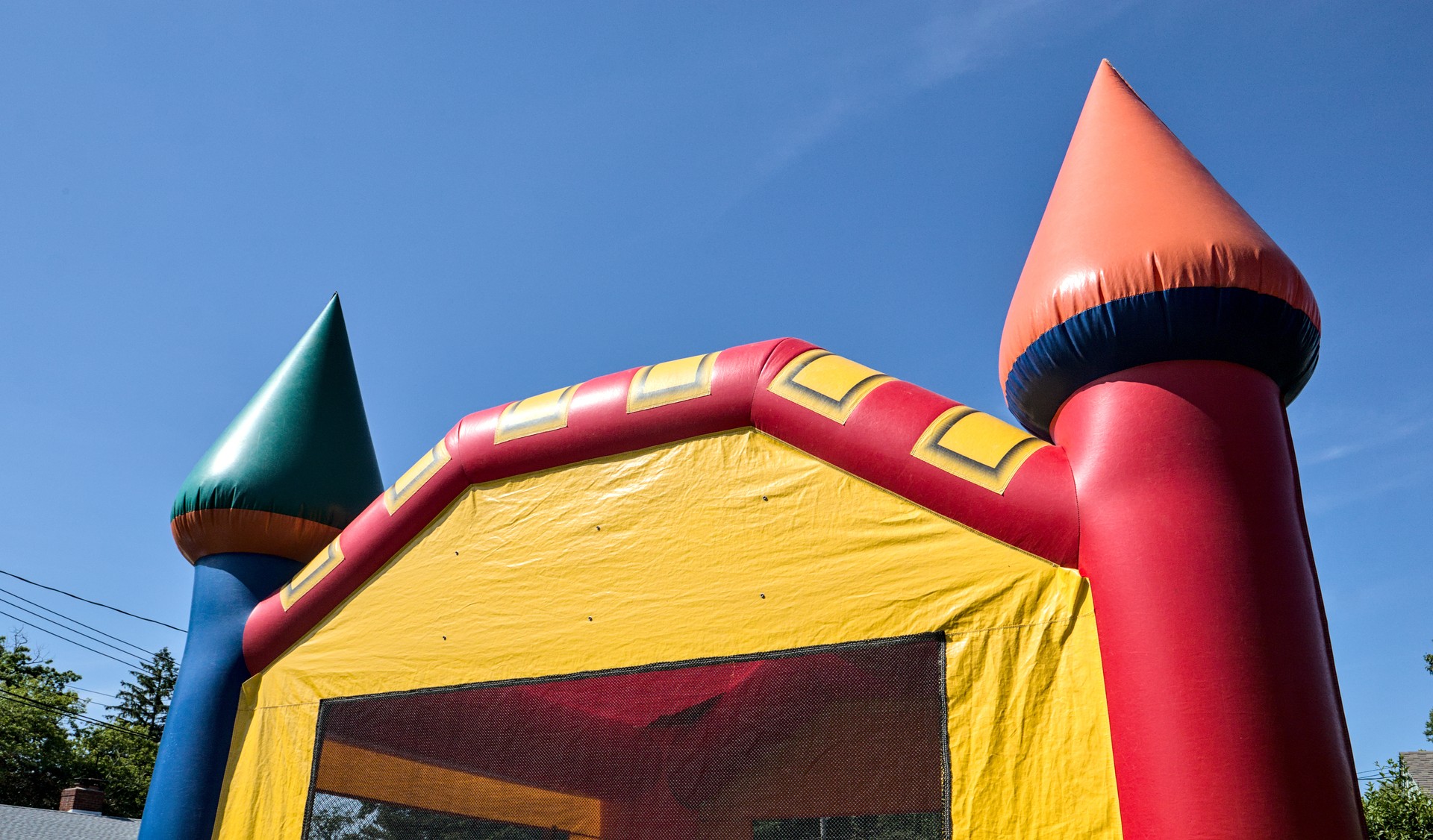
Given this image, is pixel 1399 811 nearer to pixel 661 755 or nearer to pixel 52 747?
pixel 661 755

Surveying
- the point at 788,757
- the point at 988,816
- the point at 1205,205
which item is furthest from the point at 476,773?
the point at 1205,205

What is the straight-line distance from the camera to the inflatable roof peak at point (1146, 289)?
11.0 feet

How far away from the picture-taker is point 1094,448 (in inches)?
135

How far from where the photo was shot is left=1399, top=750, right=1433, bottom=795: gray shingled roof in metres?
14.1

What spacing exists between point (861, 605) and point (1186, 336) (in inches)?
56.3

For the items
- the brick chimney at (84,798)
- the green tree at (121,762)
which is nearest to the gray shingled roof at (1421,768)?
the brick chimney at (84,798)

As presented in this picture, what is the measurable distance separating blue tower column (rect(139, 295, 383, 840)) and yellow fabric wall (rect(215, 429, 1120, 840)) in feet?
0.62

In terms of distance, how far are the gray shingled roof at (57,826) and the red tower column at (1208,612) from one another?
39.7 feet

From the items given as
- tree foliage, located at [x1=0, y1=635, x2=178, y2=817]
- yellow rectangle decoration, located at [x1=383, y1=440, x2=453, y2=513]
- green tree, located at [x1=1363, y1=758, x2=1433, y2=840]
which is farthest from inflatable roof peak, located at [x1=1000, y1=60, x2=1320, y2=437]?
tree foliage, located at [x1=0, y1=635, x2=178, y2=817]

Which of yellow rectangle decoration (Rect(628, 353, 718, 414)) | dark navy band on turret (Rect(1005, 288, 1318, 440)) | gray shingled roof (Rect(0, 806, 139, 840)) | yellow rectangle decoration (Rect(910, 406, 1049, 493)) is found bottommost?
gray shingled roof (Rect(0, 806, 139, 840))

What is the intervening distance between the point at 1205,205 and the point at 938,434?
1.21 metres

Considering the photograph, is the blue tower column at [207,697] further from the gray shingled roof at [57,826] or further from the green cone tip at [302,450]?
the gray shingled roof at [57,826]

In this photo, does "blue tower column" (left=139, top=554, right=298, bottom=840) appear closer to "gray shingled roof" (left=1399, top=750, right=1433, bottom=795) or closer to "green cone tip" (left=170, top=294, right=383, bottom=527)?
"green cone tip" (left=170, top=294, right=383, bottom=527)

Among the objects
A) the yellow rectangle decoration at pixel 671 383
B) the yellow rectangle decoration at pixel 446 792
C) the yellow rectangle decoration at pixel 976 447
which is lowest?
the yellow rectangle decoration at pixel 446 792
